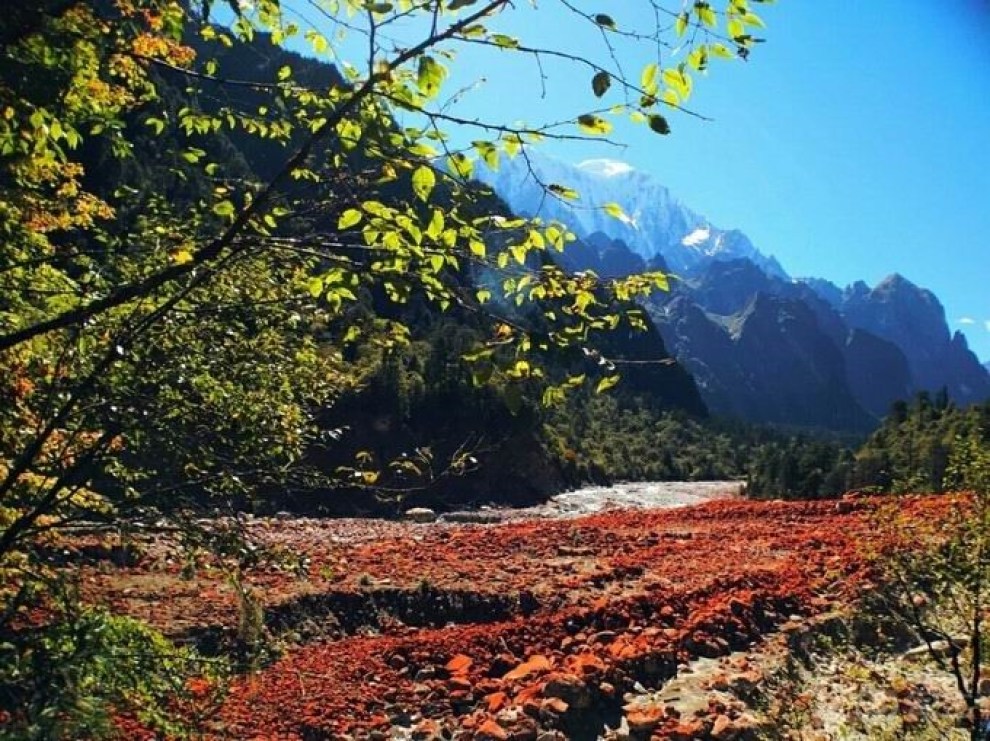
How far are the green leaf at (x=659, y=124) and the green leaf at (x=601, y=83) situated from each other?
0.19 m

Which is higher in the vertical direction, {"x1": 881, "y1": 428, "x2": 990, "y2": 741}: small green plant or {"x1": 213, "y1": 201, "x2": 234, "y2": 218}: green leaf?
{"x1": 213, "y1": 201, "x2": 234, "y2": 218}: green leaf

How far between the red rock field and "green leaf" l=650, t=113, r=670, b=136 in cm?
267

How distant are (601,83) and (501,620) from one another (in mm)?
11644

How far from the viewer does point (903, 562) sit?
8523 mm

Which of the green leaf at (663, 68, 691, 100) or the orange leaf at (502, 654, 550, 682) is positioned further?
the orange leaf at (502, 654, 550, 682)

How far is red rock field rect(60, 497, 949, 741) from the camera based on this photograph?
331 inches

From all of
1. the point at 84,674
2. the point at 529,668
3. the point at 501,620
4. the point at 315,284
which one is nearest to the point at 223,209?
the point at 315,284

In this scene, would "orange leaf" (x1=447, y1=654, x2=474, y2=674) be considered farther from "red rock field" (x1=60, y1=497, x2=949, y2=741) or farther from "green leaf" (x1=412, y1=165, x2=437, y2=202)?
"green leaf" (x1=412, y1=165, x2=437, y2=202)

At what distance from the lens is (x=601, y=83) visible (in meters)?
2.11

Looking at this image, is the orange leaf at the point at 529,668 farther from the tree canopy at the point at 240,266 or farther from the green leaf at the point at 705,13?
the green leaf at the point at 705,13

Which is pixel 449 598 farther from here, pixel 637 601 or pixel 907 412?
pixel 907 412

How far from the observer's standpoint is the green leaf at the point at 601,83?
211 centimetres

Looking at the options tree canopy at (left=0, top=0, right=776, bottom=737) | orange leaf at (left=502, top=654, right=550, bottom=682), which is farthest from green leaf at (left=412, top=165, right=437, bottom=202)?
orange leaf at (left=502, top=654, right=550, bottom=682)

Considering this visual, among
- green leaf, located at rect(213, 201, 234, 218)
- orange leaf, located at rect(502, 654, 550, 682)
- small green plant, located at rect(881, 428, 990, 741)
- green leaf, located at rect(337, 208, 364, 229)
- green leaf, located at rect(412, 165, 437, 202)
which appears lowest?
orange leaf, located at rect(502, 654, 550, 682)
